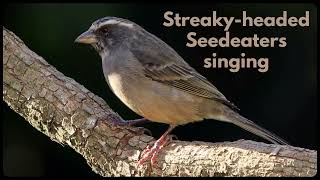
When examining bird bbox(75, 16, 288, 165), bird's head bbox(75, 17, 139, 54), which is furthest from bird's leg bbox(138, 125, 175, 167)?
bird's head bbox(75, 17, 139, 54)

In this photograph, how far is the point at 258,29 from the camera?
19.7 ft

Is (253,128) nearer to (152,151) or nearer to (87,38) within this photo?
(152,151)

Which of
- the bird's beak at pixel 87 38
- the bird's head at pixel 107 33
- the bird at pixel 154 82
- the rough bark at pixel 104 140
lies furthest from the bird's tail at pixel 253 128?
the bird's beak at pixel 87 38

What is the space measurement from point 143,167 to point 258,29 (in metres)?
2.13

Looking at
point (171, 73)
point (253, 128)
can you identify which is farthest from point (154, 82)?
point (253, 128)

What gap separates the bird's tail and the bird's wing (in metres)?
0.08

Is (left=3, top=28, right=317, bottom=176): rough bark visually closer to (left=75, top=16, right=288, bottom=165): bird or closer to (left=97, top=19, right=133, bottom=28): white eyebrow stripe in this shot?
(left=75, top=16, right=288, bottom=165): bird

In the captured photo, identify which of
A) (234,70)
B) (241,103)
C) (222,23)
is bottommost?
(241,103)

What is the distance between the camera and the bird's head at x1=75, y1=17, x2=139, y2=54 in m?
5.05

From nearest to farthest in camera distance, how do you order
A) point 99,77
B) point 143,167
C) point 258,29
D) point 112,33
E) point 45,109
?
1. point 143,167
2. point 45,109
3. point 112,33
4. point 258,29
5. point 99,77

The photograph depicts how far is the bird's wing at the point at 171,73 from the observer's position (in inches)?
194

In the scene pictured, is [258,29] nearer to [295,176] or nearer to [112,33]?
[112,33]

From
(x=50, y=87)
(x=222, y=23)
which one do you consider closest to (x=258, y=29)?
(x=222, y=23)

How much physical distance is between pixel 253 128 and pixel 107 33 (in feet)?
4.23
